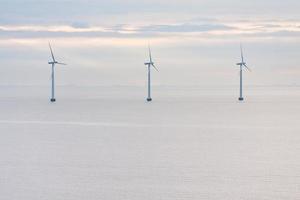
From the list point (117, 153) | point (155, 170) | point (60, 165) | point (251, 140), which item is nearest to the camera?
point (155, 170)

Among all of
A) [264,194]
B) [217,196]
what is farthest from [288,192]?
[217,196]

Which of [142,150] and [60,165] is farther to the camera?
[142,150]

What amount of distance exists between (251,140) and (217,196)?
32244 millimetres

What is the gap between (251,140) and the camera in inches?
2480

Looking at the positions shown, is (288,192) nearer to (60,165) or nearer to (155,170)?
(155,170)

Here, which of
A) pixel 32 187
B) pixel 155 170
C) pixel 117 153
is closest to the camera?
pixel 32 187

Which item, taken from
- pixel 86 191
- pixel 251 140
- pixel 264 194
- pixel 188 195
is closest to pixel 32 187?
pixel 86 191

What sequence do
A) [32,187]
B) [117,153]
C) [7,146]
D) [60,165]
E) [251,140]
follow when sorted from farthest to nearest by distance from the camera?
1. [251,140]
2. [7,146]
3. [117,153]
4. [60,165]
5. [32,187]

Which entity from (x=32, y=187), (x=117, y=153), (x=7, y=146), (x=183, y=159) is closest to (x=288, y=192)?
(x=32, y=187)

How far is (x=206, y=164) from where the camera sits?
43.5 meters

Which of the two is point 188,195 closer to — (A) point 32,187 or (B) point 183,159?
(A) point 32,187

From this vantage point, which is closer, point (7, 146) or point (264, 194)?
point (264, 194)

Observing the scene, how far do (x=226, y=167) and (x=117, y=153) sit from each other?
1100 centimetres

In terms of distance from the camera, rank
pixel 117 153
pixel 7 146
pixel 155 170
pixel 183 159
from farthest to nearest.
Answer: pixel 7 146 < pixel 117 153 < pixel 183 159 < pixel 155 170
